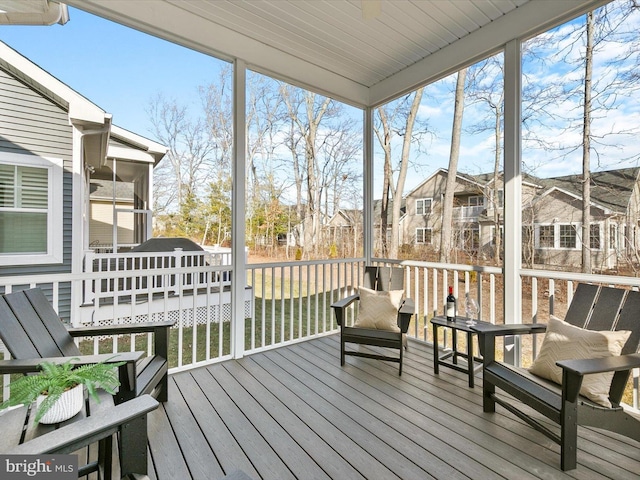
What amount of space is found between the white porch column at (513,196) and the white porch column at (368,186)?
1.83 m

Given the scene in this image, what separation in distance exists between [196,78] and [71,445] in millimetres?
3174

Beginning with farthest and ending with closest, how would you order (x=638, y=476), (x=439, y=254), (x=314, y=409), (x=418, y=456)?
(x=439, y=254) < (x=314, y=409) < (x=418, y=456) < (x=638, y=476)

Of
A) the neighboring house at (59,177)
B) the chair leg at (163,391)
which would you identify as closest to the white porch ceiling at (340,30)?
the neighboring house at (59,177)

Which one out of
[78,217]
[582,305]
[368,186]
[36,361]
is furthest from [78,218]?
[582,305]

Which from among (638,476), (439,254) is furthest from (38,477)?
(439,254)

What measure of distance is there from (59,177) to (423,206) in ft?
12.0

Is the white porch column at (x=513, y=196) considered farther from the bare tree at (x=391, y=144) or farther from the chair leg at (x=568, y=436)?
the chair leg at (x=568, y=436)

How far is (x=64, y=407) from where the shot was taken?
1419 mm

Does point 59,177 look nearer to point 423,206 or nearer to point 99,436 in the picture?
point 99,436

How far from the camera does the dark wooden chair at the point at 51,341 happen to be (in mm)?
1741

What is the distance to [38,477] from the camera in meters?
1.17

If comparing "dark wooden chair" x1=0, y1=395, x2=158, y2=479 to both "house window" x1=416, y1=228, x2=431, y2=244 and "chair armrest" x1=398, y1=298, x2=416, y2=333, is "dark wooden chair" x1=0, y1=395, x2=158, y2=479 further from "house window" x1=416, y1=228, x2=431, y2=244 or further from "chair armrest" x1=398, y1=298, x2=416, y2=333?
"house window" x1=416, y1=228, x2=431, y2=244

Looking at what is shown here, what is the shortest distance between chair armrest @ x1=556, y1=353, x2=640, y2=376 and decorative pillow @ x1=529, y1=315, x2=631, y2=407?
0.42 feet

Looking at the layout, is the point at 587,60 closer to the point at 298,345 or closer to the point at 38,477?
the point at 298,345
